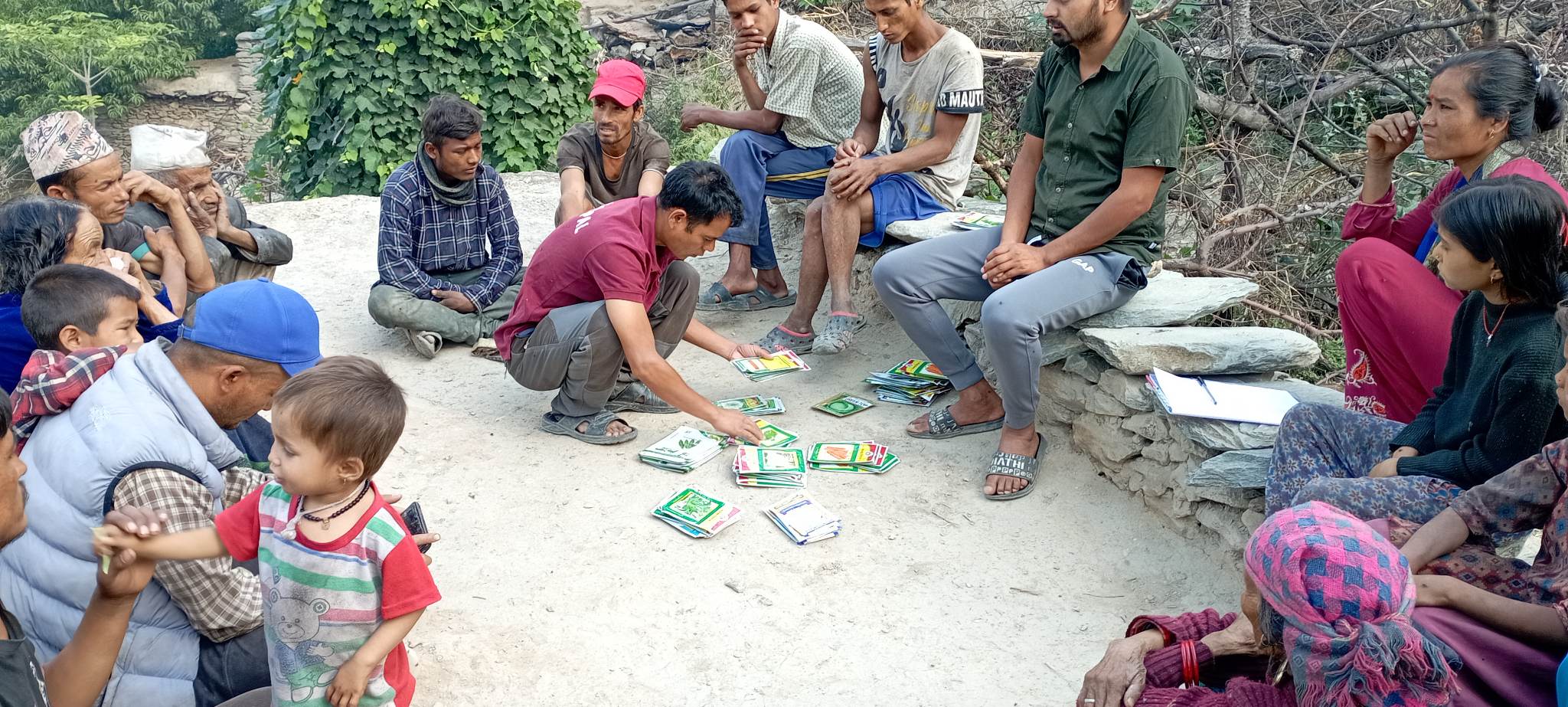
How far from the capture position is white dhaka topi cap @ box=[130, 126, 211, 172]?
463 centimetres

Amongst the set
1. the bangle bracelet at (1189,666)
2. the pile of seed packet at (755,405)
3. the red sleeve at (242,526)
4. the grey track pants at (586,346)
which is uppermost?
the red sleeve at (242,526)

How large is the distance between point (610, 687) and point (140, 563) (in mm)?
1335

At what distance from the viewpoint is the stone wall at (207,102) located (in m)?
21.5

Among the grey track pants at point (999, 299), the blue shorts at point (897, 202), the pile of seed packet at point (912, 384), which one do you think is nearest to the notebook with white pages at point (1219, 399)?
the grey track pants at point (999, 299)

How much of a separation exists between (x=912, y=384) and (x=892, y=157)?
107 cm

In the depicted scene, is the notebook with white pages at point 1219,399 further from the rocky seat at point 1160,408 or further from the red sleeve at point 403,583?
the red sleeve at point 403,583

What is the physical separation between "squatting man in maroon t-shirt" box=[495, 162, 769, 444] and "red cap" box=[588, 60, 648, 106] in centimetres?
123

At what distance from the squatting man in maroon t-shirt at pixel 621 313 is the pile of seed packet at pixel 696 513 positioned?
0.27m

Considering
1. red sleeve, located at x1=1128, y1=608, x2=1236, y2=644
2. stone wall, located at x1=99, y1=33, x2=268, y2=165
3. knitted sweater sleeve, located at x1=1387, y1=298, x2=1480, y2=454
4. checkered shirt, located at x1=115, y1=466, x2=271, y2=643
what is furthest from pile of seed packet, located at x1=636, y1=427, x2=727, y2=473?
stone wall, located at x1=99, y1=33, x2=268, y2=165

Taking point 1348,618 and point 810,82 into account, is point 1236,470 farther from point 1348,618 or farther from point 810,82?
point 810,82

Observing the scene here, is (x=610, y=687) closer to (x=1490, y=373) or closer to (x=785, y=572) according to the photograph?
(x=785, y=572)

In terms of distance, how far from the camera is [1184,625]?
2348mm

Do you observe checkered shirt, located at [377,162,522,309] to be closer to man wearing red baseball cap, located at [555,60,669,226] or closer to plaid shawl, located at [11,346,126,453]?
man wearing red baseball cap, located at [555,60,669,226]

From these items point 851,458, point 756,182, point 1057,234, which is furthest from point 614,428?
point 1057,234
